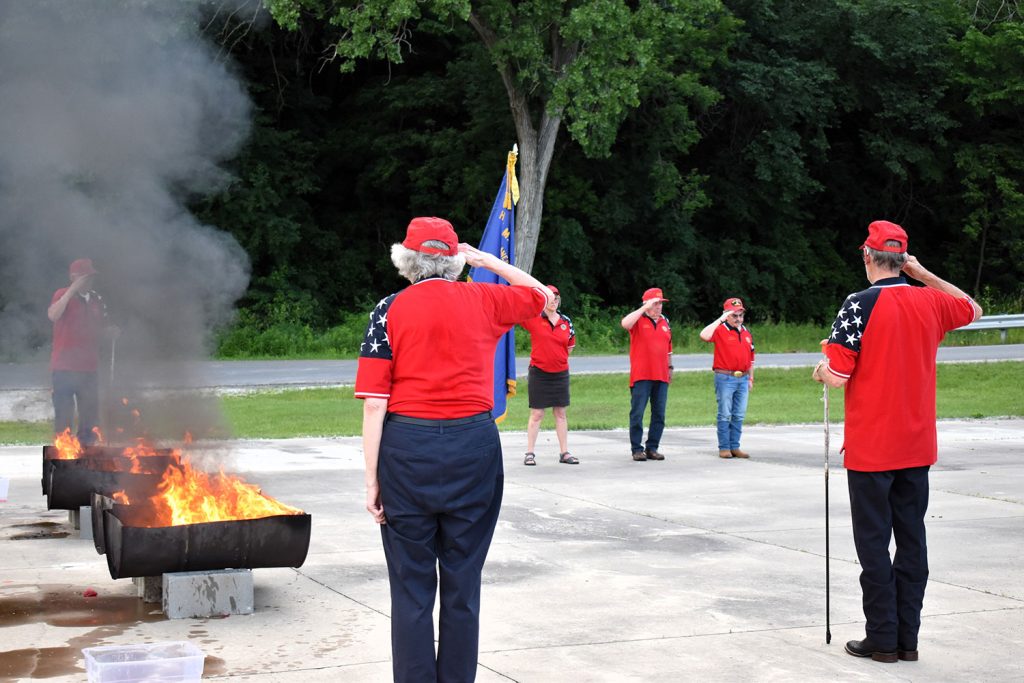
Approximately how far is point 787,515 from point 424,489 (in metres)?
5.73

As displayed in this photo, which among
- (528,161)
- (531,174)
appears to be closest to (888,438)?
(531,174)

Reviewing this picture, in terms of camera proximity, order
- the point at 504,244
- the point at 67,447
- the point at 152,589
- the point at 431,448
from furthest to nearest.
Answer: the point at 504,244
the point at 67,447
the point at 152,589
the point at 431,448

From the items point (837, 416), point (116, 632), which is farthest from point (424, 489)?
point (837, 416)

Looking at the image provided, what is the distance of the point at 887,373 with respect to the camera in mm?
5844

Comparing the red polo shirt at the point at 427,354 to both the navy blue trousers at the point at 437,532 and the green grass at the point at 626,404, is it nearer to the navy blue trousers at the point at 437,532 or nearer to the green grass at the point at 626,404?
the navy blue trousers at the point at 437,532

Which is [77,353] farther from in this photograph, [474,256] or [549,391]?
[474,256]

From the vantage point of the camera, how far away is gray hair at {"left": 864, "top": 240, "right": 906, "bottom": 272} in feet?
19.4

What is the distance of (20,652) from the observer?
5.86m

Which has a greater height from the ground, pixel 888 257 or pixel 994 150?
pixel 994 150

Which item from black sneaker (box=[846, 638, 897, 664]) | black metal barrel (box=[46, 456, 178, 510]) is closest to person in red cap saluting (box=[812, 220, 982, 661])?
black sneaker (box=[846, 638, 897, 664])

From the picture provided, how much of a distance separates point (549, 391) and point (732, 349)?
6.62 ft

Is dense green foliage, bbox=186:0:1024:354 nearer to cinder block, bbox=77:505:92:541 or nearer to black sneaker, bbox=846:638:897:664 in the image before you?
cinder block, bbox=77:505:92:541

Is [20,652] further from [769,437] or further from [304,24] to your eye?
[304,24]

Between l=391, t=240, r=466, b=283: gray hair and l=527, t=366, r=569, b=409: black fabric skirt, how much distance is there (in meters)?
7.95
